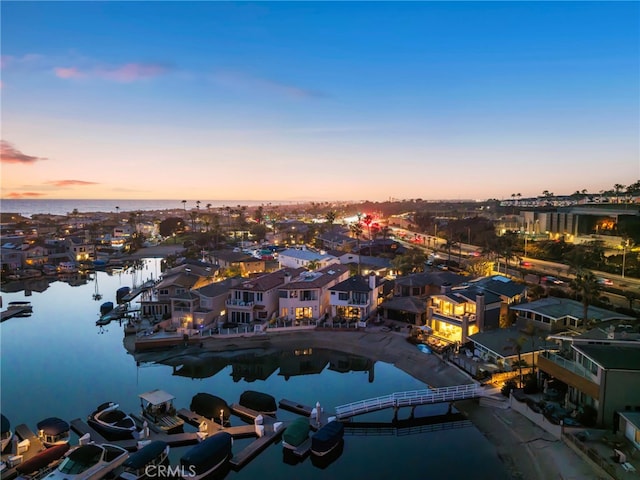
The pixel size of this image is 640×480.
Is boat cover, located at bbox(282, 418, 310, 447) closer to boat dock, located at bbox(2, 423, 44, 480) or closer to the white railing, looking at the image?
the white railing

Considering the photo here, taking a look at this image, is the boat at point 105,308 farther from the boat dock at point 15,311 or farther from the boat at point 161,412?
the boat at point 161,412

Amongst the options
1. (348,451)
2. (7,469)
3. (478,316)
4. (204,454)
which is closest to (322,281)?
(478,316)

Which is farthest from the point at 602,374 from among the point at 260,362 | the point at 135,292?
the point at 135,292

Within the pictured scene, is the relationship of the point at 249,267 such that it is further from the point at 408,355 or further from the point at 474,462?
the point at 474,462

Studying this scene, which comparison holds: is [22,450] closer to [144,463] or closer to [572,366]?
[144,463]

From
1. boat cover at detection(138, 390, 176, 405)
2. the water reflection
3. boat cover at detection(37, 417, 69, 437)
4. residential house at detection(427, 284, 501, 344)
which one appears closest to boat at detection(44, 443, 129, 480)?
boat cover at detection(37, 417, 69, 437)

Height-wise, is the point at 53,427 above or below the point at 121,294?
above
